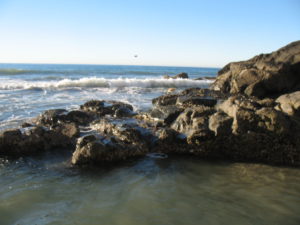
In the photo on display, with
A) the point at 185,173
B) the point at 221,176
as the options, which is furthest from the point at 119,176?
the point at 221,176

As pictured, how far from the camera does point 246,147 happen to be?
19.0 ft

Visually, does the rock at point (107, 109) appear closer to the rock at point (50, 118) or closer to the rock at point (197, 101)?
the rock at point (50, 118)

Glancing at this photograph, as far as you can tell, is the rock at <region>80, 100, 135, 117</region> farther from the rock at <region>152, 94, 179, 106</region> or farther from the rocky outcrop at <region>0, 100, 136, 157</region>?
the rock at <region>152, 94, 179, 106</region>

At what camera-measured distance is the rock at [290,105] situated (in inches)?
260

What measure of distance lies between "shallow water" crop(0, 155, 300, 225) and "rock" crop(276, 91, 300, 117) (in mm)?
1828

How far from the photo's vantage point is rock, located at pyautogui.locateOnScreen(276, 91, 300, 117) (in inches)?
260

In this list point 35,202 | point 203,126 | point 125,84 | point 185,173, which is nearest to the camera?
point 35,202

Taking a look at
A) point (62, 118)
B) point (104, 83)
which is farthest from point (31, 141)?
point (104, 83)

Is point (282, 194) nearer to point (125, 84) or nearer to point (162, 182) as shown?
point (162, 182)

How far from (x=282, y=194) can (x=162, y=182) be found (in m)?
1.90

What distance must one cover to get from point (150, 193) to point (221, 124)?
2356 mm

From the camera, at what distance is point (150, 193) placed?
446 centimetres

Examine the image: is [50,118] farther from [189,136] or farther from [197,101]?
[197,101]

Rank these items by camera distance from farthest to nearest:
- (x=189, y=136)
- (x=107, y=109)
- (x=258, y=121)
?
(x=107, y=109), (x=189, y=136), (x=258, y=121)
